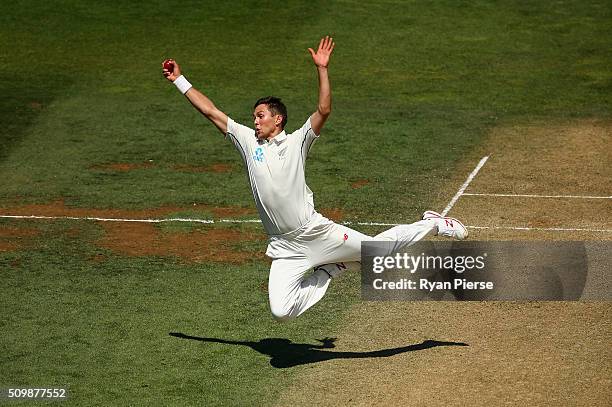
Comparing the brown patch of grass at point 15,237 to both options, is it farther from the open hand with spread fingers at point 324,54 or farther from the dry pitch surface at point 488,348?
the open hand with spread fingers at point 324,54

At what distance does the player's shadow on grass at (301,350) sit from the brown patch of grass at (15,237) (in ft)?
12.8

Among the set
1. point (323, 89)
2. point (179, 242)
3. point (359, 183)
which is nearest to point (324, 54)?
point (323, 89)

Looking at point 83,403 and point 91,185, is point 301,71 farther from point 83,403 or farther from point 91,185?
point 83,403

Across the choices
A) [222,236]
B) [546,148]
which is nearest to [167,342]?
[222,236]

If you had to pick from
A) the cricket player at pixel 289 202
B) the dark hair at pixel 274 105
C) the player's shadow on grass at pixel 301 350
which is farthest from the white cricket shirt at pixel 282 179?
the player's shadow on grass at pixel 301 350

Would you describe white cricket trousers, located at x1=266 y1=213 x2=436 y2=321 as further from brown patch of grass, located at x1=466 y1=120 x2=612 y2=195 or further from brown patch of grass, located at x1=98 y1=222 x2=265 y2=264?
brown patch of grass, located at x1=466 y1=120 x2=612 y2=195

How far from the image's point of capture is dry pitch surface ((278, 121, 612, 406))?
11.6 m

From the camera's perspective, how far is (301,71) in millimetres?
23969

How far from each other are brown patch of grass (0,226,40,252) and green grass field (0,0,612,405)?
0.03 meters

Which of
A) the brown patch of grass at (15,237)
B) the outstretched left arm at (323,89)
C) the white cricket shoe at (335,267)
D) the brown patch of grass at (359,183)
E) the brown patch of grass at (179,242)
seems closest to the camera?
Answer: the outstretched left arm at (323,89)

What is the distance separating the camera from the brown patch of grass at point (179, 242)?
15719mm

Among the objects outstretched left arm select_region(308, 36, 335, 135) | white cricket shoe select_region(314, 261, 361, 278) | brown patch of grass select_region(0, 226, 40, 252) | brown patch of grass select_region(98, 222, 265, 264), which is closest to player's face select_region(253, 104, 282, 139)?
outstretched left arm select_region(308, 36, 335, 135)

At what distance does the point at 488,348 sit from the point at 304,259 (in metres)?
2.17

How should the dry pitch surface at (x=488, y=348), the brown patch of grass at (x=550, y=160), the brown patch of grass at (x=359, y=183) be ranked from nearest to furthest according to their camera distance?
the dry pitch surface at (x=488, y=348)
the brown patch of grass at (x=550, y=160)
the brown patch of grass at (x=359, y=183)
